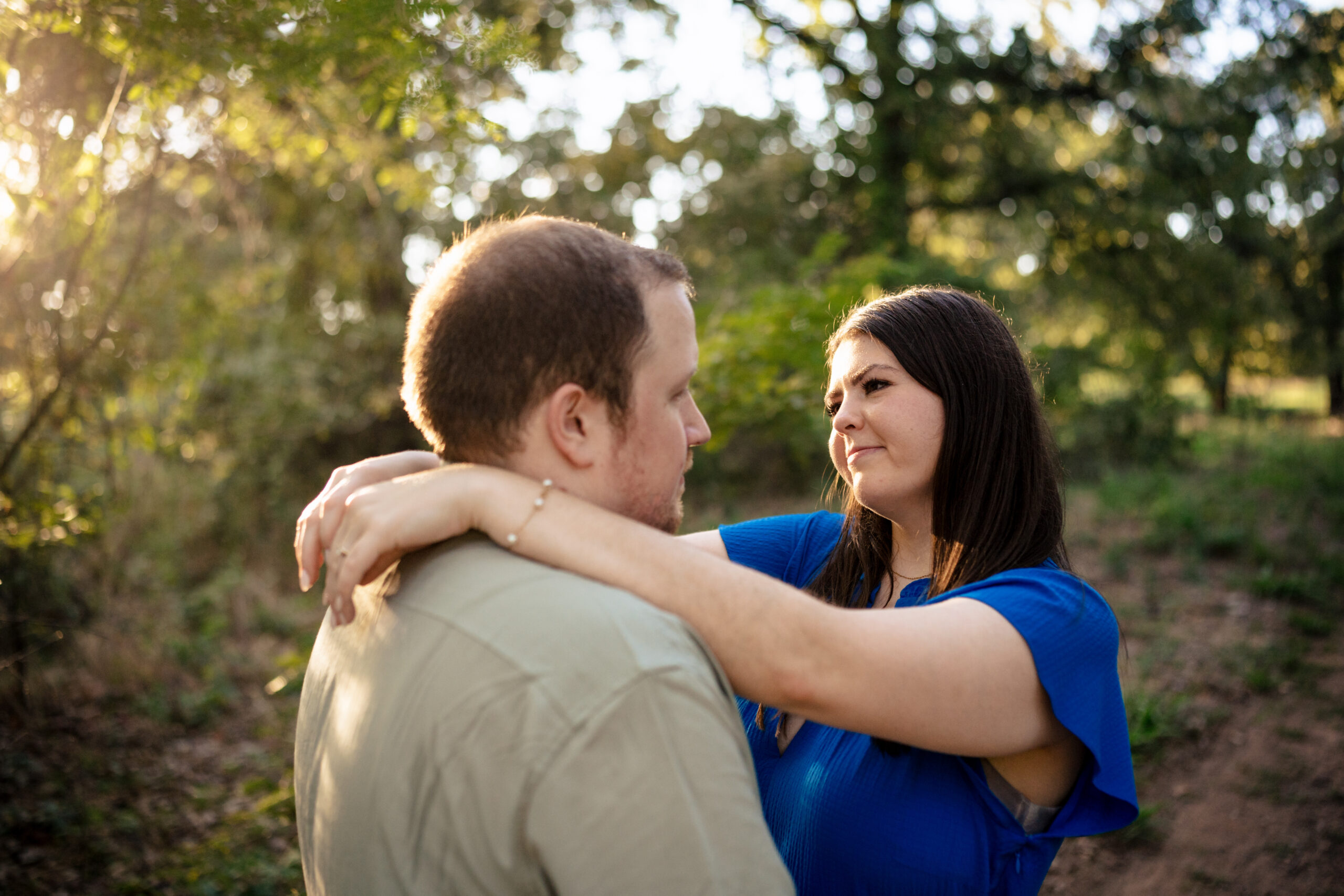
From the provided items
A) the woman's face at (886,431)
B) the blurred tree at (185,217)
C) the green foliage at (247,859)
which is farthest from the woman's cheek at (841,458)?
the green foliage at (247,859)

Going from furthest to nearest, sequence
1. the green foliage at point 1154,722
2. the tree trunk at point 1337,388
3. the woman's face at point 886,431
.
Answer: the tree trunk at point 1337,388
the green foliage at point 1154,722
the woman's face at point 886,431

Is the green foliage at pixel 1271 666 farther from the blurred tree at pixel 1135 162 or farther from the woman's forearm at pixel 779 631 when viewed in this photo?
the woman's forearm at pixel 779 631

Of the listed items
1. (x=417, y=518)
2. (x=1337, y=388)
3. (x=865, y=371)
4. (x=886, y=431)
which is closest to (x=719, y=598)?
(x=417, y=518)

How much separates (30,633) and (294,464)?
5.29 meters

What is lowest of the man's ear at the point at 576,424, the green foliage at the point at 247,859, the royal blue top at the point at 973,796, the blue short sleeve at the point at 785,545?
the green foliage at the point at 247,859

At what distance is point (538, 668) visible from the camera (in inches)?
43.1

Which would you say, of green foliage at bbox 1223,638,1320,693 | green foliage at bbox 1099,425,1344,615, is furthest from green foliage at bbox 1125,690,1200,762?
green foliage at bbox 1099,425,1344,615

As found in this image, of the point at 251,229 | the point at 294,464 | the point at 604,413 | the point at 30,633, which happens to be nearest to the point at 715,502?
the point at 294,464

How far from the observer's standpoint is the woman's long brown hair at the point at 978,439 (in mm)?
1992

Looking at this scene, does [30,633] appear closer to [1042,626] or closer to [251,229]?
[251,229]

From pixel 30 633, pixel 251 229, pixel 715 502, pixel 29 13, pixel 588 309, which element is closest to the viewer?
pixel 588 309

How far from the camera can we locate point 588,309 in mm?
1371

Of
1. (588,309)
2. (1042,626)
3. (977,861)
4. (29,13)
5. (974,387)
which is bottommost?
(977,861)

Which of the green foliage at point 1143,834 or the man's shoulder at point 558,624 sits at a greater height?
the man's shoulder at point 558,624
